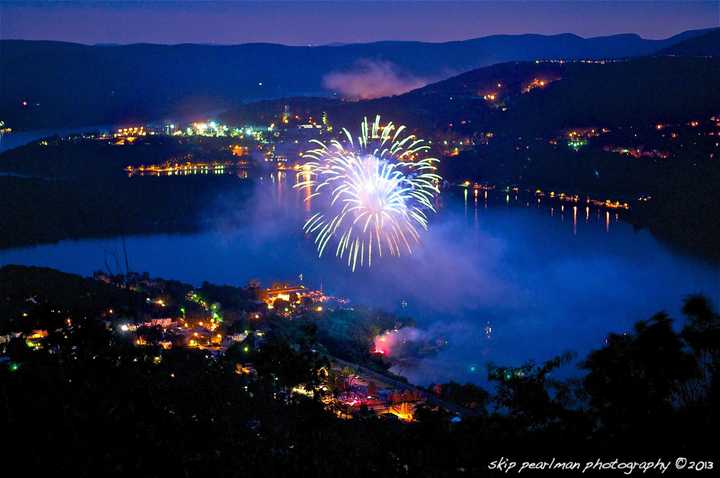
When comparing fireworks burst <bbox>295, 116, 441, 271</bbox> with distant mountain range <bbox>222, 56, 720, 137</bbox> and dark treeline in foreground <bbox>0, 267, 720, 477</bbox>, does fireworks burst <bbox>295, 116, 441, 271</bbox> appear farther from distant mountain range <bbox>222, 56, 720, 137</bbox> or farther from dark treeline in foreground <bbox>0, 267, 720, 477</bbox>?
distant mountain range <bbox>222, 56, 720, 137</bbox>

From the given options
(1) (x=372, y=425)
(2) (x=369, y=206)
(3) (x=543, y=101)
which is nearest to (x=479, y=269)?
(2) (x=369, y=206)

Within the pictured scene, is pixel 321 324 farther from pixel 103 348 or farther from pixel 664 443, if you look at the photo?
pixel 664 443

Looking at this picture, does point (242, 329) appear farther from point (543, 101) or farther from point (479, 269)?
point (543, 101)

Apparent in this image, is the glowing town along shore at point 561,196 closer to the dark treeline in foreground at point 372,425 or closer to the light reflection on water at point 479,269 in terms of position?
the light reflection on water at point 479,269

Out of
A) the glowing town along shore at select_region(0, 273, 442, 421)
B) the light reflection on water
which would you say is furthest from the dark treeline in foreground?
the light reflection on water

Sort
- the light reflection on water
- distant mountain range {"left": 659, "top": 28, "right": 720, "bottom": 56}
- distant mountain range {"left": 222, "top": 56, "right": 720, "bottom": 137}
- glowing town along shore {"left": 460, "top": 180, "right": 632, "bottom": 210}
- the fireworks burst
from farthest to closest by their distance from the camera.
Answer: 1. distant mountain range {"left": 659, "top": 28, "right": 720, "bottom": 56}
2. distant mountain range {"left": 222, "top": 56, "right": 720, "bottom": 137}
3. glowing town along shore {"left": 460, "top": 180, "right": 632, "bottom": 210}
4. the fireworks burst
5. the light reflection on water

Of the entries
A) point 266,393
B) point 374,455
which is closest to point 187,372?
point 266,393

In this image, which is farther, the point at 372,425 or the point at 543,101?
the point at 543,101
